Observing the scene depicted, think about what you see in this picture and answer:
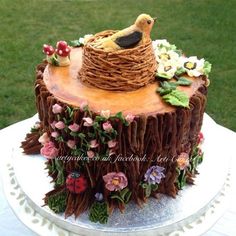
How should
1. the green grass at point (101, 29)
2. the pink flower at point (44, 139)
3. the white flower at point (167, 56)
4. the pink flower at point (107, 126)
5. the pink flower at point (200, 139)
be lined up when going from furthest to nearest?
the green grass at point (101, 29), the pink flower at point (200, 139), the white flower at point (167, 56), the pink flower at point (44, 139), the pink flower at point (107, 126)

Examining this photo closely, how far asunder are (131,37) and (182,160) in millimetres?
659

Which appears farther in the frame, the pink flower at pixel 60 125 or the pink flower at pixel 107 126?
the pink flower at pixel 60 125

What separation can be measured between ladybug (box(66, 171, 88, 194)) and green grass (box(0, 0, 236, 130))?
7.15 ft

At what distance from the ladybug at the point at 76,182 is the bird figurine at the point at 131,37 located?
0.62 meters

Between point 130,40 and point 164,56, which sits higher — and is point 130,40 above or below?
above

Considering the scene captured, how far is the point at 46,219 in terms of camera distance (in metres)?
2.29

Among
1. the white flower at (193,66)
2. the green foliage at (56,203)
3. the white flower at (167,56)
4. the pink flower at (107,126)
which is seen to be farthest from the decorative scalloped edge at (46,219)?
the white flower at (167,56)

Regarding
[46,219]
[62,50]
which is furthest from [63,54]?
[46,219]

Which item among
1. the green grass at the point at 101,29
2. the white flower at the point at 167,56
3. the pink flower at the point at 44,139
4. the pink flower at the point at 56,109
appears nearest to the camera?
the pink flower at the point at 56,109

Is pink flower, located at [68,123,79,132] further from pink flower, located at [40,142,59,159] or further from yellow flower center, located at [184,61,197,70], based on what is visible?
yellow flower center, located at [184,61,197,70]

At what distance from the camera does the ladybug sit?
2.26 meters

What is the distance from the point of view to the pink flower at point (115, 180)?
7.25 ft

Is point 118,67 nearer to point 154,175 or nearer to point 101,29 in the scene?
point 154,175

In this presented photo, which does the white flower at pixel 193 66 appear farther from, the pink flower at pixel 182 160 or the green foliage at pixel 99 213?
the green foliage at pixel 99 213
